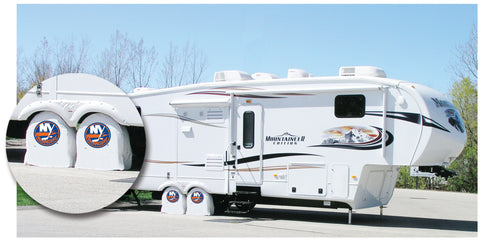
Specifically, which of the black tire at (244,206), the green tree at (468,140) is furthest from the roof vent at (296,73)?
the green tree at (468,140)

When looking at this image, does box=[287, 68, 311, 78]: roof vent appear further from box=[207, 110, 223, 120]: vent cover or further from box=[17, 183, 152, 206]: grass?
box=[17, 183, 152, 206]: grass

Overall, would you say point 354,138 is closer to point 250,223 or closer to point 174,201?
point 250,223

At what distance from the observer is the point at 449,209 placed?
1507 cm

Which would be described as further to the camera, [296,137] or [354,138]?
[296,137]

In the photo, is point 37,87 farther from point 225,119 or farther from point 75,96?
point 225,119

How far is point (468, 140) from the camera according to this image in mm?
23984

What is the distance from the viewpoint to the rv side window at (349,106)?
10023 mm

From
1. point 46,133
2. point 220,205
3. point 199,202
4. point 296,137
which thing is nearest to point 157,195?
point 199,202

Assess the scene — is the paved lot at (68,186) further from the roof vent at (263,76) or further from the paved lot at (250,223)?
the roof vent at (263,76)

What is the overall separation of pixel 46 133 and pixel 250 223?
13.8 ft

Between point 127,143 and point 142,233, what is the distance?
241 centimetres

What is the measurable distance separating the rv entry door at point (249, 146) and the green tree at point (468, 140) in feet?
46.0

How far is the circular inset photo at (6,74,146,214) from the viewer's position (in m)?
10.2

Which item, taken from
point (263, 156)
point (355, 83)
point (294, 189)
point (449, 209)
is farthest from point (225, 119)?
point (449, 209)
